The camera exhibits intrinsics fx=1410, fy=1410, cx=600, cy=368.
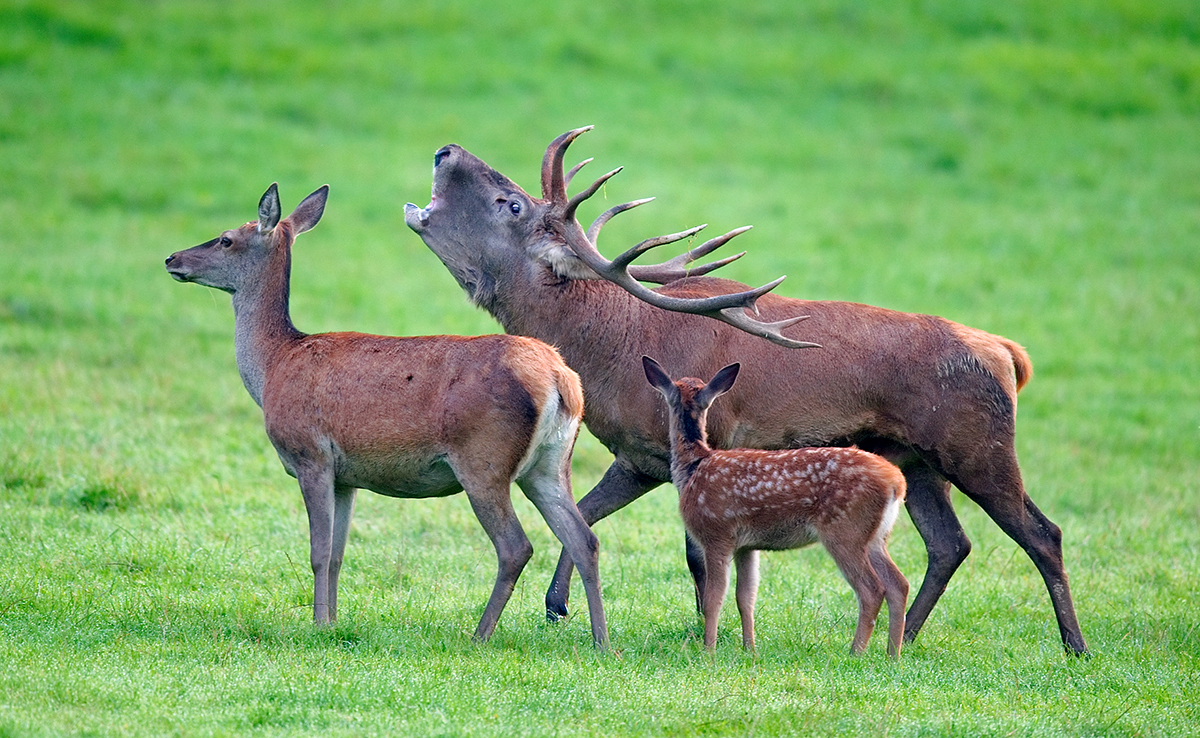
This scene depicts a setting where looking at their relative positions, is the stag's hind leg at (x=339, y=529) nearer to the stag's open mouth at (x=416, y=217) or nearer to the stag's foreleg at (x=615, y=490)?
the stag's foreleg at (x=615, y=490)

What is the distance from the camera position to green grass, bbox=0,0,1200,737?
19.6 ft

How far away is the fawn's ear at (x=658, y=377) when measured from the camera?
23.3 feet

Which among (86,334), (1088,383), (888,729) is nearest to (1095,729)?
(888,729)

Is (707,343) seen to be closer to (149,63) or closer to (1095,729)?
(1095,729)

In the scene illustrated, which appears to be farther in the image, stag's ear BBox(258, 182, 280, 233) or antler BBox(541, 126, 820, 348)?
stag's ear BBox(258, 182, 280, 233)

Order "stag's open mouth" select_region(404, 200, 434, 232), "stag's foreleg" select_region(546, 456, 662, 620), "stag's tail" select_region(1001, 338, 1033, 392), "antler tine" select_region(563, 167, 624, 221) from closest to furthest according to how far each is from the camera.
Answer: "antler tine" select_region(563, 167, 624, 221)
"stag's foreleg" select_region(546, 456, 662, 620)
"stag's tail" select_region(1001, 338, 1033, 392)
"stag's open mouth" select_region(404, 200, 434, 232)

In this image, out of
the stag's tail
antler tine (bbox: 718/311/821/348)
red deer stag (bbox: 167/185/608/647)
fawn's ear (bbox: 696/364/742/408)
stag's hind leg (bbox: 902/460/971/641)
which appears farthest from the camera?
the stag's tail

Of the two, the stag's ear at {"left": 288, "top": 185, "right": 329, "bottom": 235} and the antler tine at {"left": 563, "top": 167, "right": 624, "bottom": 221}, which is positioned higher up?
the antler tine at {"left": 563, "top": 167, "right": 624, "bottom": 221}

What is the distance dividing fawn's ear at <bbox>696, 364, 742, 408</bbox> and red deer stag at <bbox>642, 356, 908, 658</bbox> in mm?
36

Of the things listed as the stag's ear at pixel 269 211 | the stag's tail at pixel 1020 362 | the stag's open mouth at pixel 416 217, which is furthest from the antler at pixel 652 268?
the stag's ear at pixel 269 211

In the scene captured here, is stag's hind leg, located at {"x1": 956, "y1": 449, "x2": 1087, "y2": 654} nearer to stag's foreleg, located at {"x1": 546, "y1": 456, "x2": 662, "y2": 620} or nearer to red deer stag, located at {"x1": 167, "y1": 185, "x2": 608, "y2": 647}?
stag's foreleg, located at {"x1": 546, "y1": 456, "x2": 662, "y2": 620}

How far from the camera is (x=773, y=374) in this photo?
25.0 feet

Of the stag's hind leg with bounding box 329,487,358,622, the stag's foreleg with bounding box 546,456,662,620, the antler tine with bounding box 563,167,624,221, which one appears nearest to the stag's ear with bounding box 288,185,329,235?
the antler tine with bounding box 563,167,624,221

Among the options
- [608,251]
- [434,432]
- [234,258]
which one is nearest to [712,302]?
[434,432]
